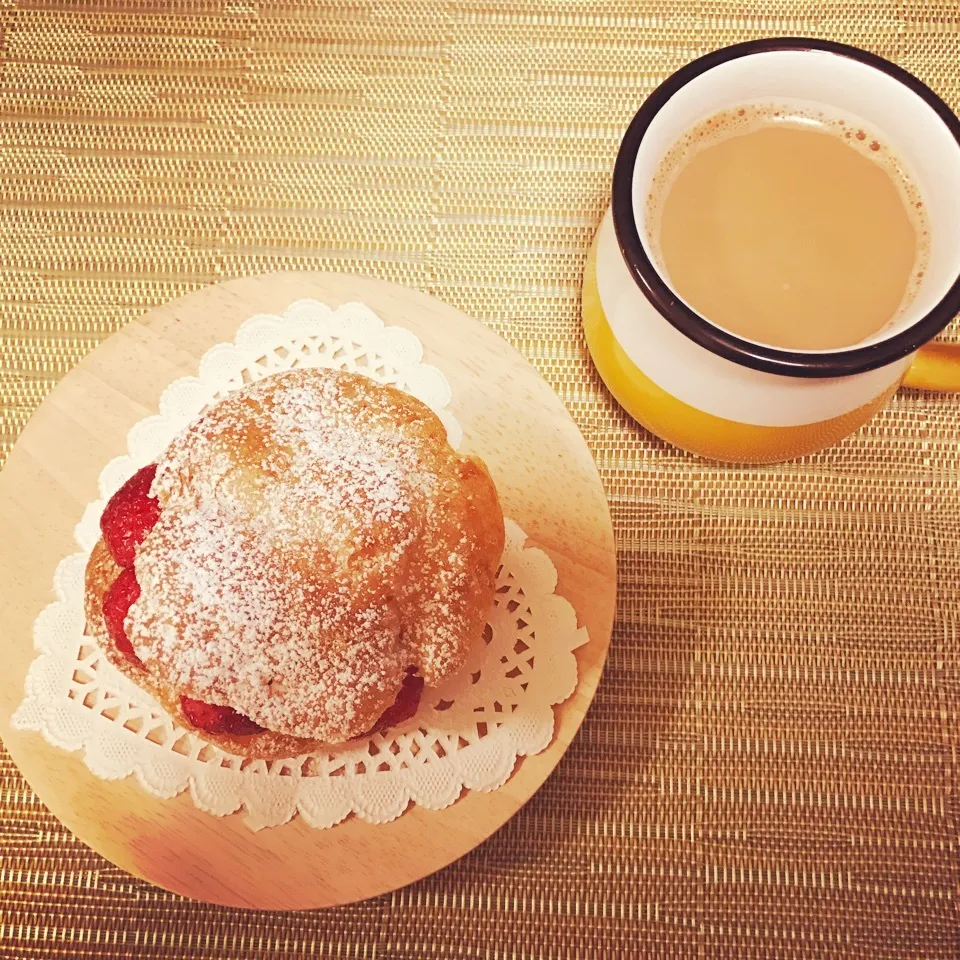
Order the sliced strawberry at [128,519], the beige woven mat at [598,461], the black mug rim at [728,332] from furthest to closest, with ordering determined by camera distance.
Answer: the beige woven mat at [598,461]
the sliced strawberry at [128,519]
the black mug rim at [728,332]

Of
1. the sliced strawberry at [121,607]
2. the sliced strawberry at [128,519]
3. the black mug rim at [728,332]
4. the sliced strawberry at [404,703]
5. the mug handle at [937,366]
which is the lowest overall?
the sliced strawberry at [404,703]

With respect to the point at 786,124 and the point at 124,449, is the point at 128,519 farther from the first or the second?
the point at 786,124

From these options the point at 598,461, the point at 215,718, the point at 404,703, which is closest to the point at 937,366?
the point at 598,461

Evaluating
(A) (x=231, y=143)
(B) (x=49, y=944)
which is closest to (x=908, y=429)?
(A) (x=231, y=143)

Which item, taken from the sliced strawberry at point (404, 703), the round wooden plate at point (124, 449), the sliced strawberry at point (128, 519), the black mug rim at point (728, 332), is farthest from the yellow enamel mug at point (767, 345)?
the sliced strawberry at point (128, 519)

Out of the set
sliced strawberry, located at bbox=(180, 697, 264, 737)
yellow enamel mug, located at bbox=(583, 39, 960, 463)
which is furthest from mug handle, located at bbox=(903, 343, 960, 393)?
sliced strawberry, located at bbox=(180, 697, 264, 737)

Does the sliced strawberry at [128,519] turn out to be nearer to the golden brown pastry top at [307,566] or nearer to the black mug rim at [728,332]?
the golden brown pastry top at [307,566]
